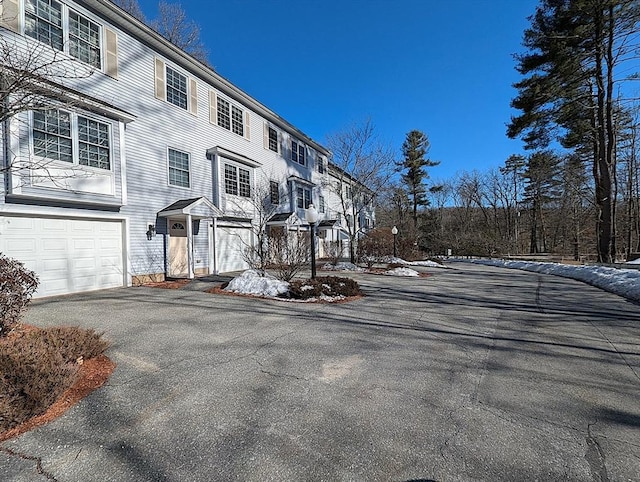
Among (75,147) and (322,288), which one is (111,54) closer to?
(75,147)

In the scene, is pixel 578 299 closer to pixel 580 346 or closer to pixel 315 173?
pixel 580 346

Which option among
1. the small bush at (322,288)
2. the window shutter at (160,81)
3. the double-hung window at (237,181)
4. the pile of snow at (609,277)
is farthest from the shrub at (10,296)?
the pile of snow at (609,277)

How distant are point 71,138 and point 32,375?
8.18 meters

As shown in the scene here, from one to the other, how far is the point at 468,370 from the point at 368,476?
229 centimetres

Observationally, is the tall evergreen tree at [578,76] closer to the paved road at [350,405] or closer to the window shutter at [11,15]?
the paved road at [350,405]

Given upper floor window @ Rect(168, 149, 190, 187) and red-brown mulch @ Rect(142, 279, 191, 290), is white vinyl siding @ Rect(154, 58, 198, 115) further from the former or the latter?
red-brown mulch @ Rect(142, 279, 191, 290)

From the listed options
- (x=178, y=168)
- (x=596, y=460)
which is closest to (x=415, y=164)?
(x=178, y=168)

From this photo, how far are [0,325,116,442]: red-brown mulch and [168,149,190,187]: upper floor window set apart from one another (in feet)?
28.7

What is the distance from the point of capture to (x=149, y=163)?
11086mm

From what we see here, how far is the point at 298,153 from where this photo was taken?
2112 centimetres

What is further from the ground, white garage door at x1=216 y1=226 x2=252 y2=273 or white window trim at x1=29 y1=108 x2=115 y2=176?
white window trim at x1=29 y1=108 x2=115 y2=176

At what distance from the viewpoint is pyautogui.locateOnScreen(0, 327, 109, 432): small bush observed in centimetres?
256

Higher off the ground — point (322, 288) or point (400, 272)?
point (322, 288)

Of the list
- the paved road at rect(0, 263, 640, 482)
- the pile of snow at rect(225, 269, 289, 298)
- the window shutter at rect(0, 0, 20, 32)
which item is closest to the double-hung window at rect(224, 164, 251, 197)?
the pile of snow at rect(225, 269, 289, 298)
